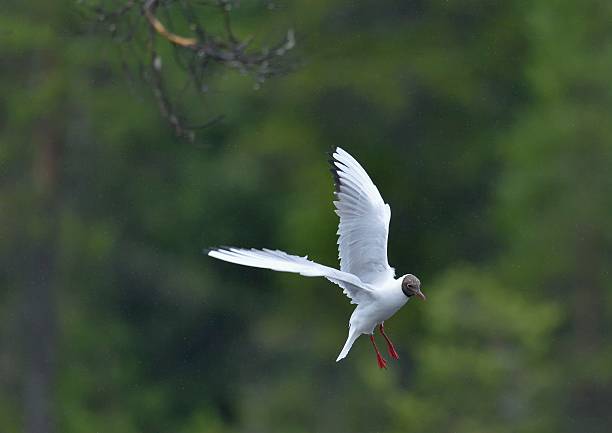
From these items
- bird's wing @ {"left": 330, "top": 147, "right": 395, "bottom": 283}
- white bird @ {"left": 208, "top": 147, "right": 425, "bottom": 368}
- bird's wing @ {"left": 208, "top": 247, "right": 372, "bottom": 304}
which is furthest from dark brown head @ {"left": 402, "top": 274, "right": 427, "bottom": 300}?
bird's wing @ {"left": 330, "top": 147, "right": 395, "bottom": 283}

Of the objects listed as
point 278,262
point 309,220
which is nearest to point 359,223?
point 278,262

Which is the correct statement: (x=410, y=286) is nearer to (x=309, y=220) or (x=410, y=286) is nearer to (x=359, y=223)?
(x=359, y=223)

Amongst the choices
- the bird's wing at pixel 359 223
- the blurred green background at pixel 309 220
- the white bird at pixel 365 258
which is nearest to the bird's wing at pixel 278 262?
the white bird at pixel 365 258

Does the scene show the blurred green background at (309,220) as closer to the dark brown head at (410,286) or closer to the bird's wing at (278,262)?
the dark brown head at (410,286)

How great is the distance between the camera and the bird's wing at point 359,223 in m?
8.59

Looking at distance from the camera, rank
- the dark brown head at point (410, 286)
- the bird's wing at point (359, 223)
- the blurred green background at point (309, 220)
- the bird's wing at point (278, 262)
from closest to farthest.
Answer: the bird's wing at point (278, 262)
the dark brown head at point (410, 286)
the bird's wing at point (359, 223)
the blurred green background at point (309, 220)

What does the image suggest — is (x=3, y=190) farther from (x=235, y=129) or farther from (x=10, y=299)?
(x=235, y=129)

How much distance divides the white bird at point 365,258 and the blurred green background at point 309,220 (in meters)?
11.5

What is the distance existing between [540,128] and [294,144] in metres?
3.68

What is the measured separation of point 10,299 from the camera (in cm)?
2605

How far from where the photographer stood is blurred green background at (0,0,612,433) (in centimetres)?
2283

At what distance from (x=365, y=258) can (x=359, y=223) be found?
0.20 m

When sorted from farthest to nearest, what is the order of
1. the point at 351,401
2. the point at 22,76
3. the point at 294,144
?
the point at 294,144, the point at 22,76, the point at 351,401

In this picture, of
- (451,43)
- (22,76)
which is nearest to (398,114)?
(451,43)
